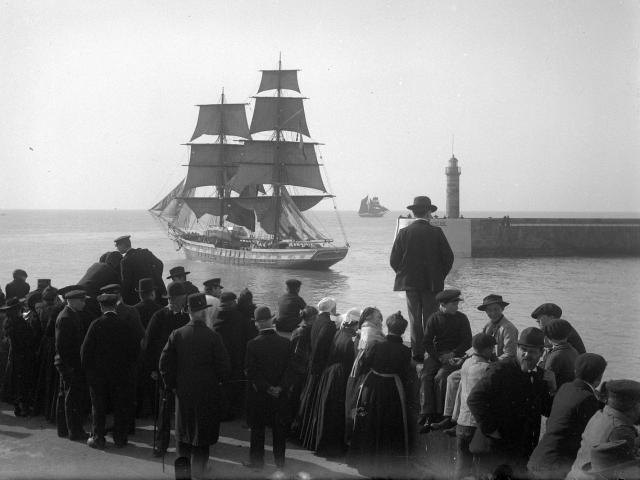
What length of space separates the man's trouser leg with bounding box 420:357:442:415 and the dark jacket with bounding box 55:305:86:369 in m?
3.45

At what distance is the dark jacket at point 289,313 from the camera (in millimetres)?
6371

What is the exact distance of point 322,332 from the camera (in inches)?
234

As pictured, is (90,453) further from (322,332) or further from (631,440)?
(631,440)

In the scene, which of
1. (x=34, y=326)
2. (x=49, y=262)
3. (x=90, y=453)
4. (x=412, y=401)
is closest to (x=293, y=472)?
(x=412, y=401)

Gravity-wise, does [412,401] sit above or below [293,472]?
above

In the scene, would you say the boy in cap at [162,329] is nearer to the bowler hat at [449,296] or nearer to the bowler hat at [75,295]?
the bowler hat at [75,295]

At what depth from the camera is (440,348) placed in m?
5.70

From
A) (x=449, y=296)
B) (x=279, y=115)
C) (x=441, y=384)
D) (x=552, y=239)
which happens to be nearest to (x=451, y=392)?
(x=441, y=384)

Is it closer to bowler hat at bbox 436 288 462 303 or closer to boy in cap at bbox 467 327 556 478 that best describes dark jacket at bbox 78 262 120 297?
bowler hat at bbox 436 288 462 303

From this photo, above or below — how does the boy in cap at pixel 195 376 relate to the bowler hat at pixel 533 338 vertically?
below

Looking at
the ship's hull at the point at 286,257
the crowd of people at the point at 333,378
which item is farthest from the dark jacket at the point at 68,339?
the ship's hull at the point at 286,257

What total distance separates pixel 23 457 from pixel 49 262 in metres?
58.1

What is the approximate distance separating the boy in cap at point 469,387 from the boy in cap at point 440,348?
64 cm

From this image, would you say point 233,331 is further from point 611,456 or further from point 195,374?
point 611,456
